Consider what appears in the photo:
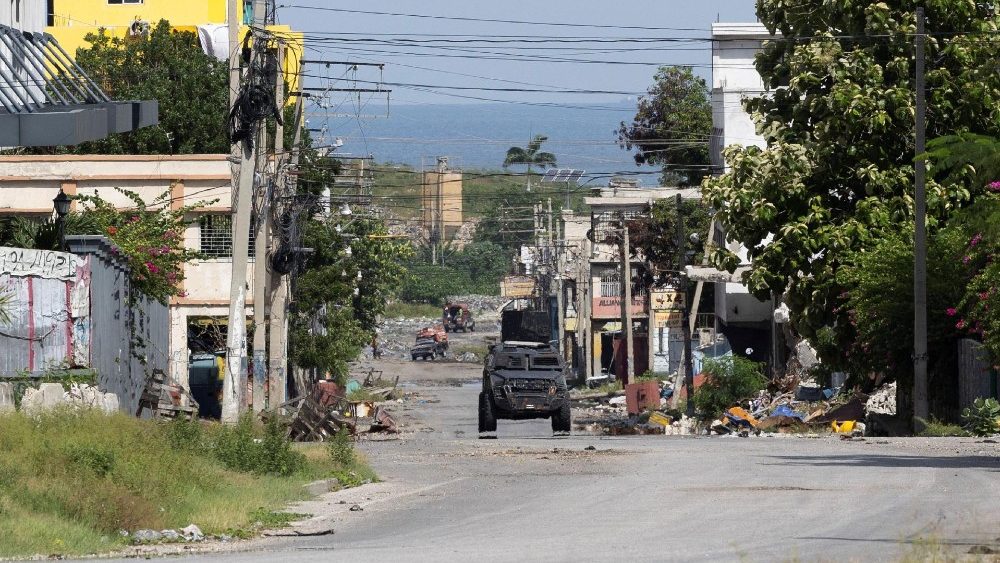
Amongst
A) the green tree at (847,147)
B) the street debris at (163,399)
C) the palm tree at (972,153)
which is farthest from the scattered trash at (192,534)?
the green tree at (847,147)

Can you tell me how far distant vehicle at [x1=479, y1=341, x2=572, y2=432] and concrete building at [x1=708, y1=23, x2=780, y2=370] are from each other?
23.7 meters

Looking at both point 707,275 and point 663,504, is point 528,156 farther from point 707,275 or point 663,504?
point 663,504

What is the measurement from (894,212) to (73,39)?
134ft

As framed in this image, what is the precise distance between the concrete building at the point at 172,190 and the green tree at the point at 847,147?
53.5 feet

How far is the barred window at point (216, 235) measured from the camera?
4522cm

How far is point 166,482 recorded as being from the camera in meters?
17.4

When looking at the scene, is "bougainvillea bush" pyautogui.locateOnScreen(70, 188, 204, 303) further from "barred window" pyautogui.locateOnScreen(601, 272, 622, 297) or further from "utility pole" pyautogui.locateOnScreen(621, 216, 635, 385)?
"barred window" pyautogui.locateOnScreen(601, 272, 622, 297)

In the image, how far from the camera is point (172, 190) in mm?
44469

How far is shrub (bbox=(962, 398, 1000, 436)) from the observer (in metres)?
30.5

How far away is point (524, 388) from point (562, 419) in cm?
136

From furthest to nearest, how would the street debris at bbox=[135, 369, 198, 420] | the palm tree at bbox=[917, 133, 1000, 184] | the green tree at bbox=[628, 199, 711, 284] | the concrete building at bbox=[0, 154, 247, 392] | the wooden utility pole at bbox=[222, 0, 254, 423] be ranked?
1. the green tree at bbox=[628, 199, 711, 284]
2. the concrete building at bbox=[0, 154, 247, 392]
3. the street debris at bbox=[135, 369, 198, 420]
4. the wooden utility pole at bbox=[222, 0, 254, 423]
5. the palm tree at bbox=[917, 133, 1000, 184]

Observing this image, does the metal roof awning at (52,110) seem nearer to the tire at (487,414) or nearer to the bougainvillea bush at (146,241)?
the bougainvillea bush at (146,241)

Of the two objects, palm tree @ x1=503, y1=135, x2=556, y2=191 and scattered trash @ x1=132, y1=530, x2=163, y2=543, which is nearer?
scattered trash @ x1=132, y1=530, x2=163, y2=543

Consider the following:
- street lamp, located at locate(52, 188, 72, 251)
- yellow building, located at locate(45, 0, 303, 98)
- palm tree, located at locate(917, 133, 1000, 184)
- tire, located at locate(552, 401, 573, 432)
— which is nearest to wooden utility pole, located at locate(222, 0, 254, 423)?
street lamp, located at locate(52, 188, 72, 251)
